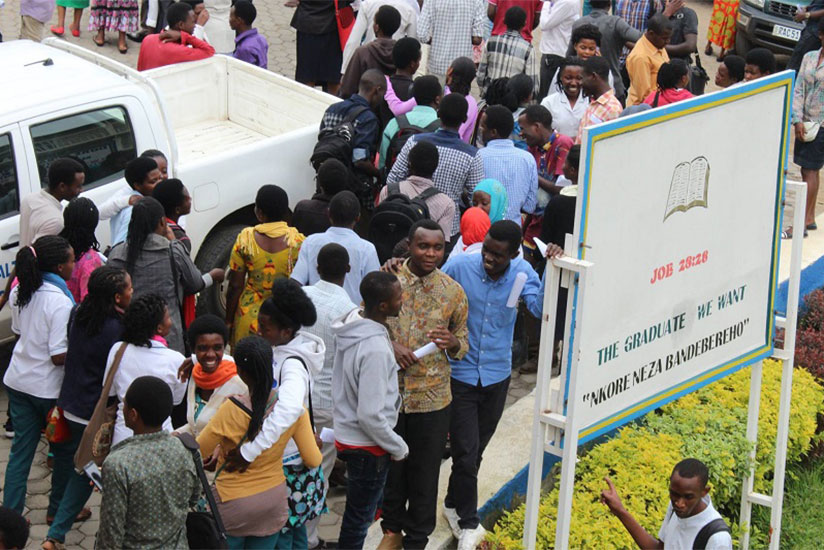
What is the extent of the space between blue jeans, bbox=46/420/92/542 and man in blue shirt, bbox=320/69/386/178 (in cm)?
324

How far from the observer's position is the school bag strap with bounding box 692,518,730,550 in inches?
196

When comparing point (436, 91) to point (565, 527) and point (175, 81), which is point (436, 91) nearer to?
point (175, 81)

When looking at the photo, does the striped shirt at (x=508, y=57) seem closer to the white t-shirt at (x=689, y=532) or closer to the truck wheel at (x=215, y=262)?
the truck wheel at (x=215, y=262)

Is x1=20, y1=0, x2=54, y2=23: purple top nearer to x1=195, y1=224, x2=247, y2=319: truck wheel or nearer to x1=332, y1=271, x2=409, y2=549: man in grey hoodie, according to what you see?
x1=195, y1=224, x2=247, y2=319: truck wheel

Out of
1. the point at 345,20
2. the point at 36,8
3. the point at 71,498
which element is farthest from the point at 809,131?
the point at 36,8

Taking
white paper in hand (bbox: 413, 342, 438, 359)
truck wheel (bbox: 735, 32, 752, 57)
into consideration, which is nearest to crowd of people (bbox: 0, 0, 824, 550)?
white paper in hand (bbox: 413, 342, 438, 359)

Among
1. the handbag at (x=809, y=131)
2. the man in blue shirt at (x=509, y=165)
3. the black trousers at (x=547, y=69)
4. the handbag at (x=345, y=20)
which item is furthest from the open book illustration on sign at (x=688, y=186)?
the handbag at (x=345, y=20)

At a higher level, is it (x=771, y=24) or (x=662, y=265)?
(x=771, y=24)

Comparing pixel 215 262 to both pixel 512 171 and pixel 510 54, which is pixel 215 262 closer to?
pixel 512 171

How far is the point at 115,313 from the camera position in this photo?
5.38 metres

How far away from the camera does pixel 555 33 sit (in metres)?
11.3

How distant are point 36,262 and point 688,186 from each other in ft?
10.5

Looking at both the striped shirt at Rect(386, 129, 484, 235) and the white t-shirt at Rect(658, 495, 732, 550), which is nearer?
the white t-shirt at Rect(658, 495, 732, 550)

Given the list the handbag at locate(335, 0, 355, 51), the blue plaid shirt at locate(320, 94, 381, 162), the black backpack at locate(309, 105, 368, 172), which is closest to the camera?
the black backpack at locate(309, 105, 368, 172)
